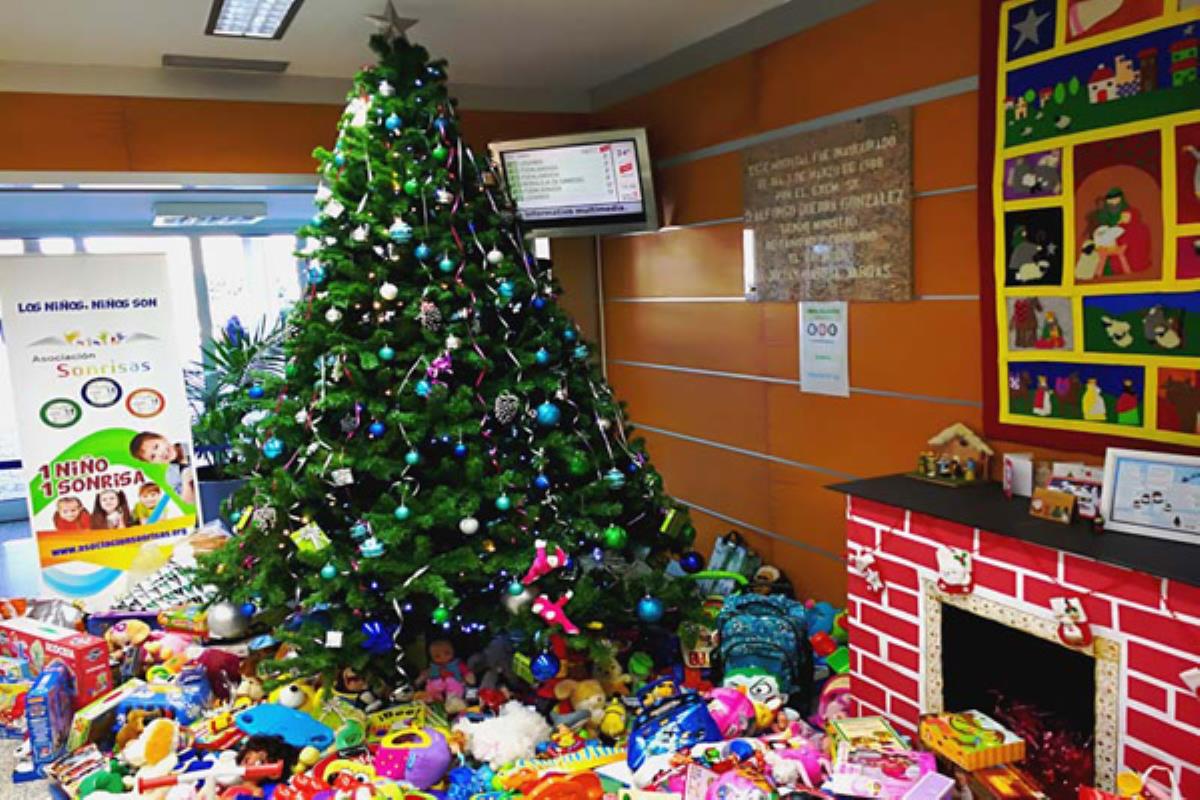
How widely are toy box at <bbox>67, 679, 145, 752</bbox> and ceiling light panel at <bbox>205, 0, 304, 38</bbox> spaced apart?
2410 mm

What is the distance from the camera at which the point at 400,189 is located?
A: 2.85 meters

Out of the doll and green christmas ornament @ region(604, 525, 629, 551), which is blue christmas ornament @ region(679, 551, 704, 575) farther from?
the doll

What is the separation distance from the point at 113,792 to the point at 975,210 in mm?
3103

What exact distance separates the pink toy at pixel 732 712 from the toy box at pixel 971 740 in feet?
1.86

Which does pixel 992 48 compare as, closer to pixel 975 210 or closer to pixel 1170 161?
pixel 975 210

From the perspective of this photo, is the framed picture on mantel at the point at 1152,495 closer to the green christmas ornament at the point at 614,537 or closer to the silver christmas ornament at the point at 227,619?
the green christmas ornament at the point at 614,537

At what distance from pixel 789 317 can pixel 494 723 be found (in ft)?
6.15

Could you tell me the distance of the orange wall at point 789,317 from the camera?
108 inches

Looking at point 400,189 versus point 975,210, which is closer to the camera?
point 975,210

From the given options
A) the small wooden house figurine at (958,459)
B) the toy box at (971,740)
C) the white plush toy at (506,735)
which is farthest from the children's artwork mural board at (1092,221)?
the white plush toy at (506,735)

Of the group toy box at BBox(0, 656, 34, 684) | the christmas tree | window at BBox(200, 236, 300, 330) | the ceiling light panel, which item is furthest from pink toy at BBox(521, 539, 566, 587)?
window at BBox(200, 236, 300, 330)

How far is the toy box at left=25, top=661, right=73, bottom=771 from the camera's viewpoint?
2.73m

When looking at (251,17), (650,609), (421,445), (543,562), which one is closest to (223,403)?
(251,17)

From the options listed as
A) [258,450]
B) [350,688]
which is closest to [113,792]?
[350,688]
